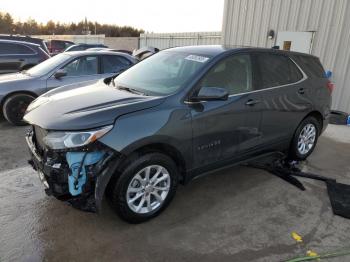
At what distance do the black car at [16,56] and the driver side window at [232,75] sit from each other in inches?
258

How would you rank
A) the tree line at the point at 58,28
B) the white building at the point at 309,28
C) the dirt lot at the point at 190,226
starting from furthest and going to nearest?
the tree line at the point at 58,28 < the white building at the point at 309,28 < the dirt lot at the point at 190,226

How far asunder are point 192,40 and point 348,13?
33.4 ft

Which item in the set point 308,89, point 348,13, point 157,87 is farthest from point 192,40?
point 157,87

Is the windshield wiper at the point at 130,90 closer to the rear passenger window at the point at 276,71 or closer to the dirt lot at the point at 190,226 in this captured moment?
the dirt lot at the point at 190,226

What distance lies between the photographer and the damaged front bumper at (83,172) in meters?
2.69

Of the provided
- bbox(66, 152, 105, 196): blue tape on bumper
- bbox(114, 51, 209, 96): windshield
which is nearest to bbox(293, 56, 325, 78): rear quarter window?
bbox(114, 51, 209, 96): windshield

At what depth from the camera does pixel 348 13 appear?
7844 millimetres

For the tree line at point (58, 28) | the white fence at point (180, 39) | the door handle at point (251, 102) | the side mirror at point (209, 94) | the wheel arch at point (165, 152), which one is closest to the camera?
the wheel arch at point (165, 152)

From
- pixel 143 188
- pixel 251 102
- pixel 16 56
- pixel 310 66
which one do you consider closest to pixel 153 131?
pixel 143 188

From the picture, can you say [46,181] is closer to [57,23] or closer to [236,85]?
[236,85]

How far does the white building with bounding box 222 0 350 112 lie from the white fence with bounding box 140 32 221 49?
5.72 metres

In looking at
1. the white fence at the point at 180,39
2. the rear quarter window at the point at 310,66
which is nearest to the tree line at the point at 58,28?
the white fence at the point at 180,39

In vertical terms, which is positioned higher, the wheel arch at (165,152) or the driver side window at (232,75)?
the driver side window at (232,75)

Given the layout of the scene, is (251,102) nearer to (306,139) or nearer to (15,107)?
(306,139)
